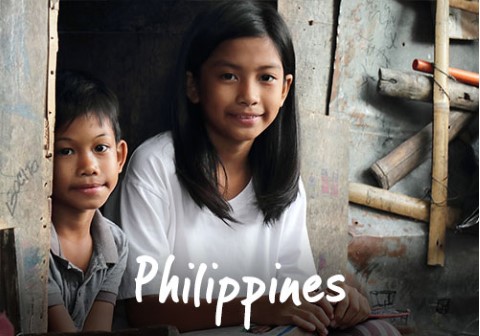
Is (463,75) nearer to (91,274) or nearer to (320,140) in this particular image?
(320,140)

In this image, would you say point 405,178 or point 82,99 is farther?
point 405,178

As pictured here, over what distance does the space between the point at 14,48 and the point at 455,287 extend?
1529 millimetres

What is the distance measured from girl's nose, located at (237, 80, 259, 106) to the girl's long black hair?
104 mm

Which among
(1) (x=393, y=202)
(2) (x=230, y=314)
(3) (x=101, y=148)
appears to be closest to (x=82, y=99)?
(3) (x=101, y=148)

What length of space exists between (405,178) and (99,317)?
1.07 m

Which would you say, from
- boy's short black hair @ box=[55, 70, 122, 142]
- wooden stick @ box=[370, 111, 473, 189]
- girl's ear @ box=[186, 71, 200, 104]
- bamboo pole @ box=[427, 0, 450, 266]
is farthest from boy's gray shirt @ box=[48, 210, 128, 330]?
bamboo pole @ box=[427, 0, 450, 266]

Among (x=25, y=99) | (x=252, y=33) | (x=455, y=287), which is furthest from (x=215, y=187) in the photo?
(x=455, y=287)

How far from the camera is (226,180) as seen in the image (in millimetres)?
1967

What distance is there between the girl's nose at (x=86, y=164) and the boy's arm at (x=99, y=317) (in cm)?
30

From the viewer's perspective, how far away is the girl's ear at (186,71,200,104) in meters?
1.86

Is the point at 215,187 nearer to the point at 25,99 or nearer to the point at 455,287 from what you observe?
the point at 25,99

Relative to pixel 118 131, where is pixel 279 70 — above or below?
above

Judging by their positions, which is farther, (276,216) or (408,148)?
(408,148)

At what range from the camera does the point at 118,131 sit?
174 centimetres
